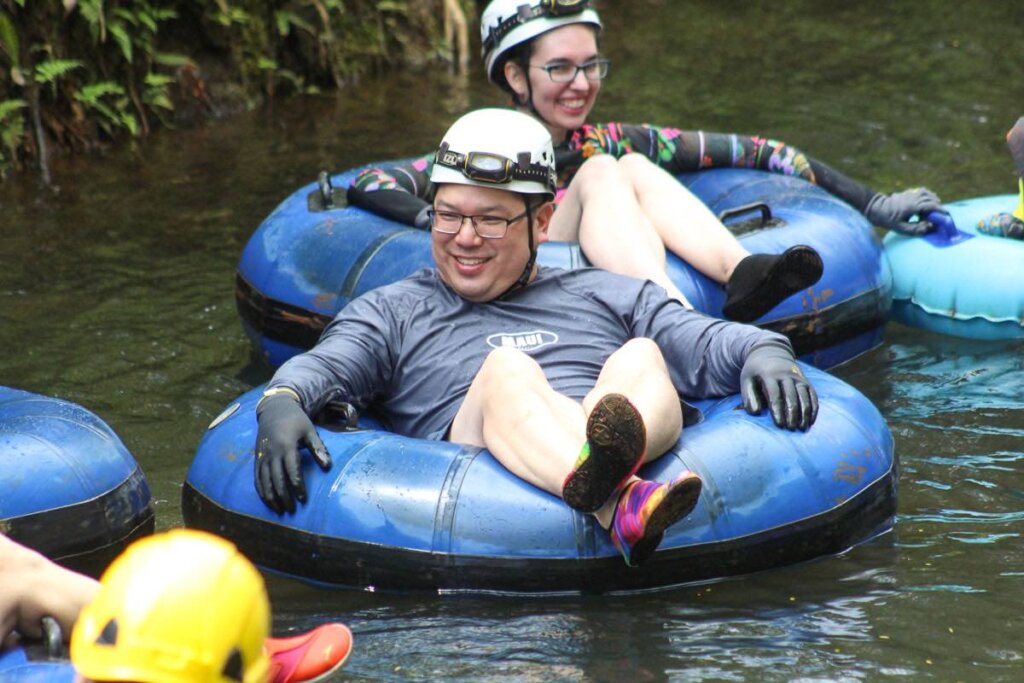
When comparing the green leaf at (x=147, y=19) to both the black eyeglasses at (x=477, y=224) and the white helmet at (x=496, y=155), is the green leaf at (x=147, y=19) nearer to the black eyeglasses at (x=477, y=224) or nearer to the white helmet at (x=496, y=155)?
the white helmet at (x=496, y=155)

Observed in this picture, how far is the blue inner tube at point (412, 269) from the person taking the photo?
5.79 m

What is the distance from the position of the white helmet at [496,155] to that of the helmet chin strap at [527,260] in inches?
2.4

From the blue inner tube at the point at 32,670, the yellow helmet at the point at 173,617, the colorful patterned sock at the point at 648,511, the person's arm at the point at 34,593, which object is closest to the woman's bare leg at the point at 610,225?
the colorful patterned sock at the point at 648,511

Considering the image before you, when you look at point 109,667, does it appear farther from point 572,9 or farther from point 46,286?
point 46,286

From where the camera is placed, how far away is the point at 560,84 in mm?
6012

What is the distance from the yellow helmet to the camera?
2.49m

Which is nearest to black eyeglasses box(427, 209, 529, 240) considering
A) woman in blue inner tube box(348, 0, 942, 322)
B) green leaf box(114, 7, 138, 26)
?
woman in blue inner tube box(348, 0, 942, 322)

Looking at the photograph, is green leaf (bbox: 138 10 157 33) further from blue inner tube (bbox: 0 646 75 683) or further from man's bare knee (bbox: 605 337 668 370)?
blue inner tube (bbox: 0 646 75 683)

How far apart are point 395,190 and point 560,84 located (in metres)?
0.80

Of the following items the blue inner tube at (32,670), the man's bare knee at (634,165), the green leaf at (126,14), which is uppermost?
the man's bare knee at (634,165)

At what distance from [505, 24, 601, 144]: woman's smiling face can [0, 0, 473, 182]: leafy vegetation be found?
3903 millimetres

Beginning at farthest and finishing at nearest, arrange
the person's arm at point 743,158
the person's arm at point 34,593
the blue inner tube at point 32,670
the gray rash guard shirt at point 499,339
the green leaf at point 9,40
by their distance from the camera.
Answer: the green leaf at point 9,40
the person's arm at point 743,158
the gray rash guard shirt at point 499,339
the person's arm at point 34,593
the blue inner tube at point 32,670

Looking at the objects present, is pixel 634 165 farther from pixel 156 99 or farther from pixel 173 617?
pixel 156 99

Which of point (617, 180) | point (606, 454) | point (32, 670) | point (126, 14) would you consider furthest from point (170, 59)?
point (32, 670)
